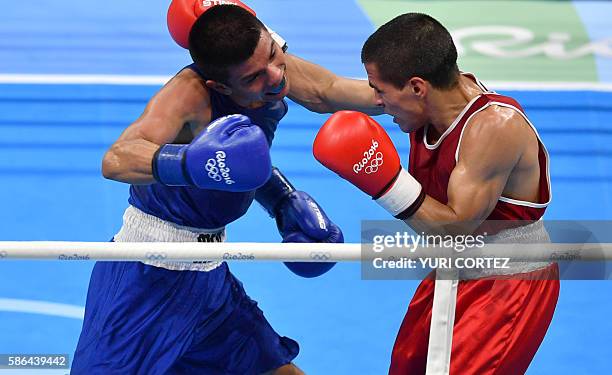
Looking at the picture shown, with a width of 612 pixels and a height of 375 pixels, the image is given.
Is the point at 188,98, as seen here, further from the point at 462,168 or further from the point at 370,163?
the point at 462,168

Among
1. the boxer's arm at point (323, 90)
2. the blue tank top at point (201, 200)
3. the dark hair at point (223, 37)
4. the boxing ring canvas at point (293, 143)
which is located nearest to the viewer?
the dark hair at point (223, 37)

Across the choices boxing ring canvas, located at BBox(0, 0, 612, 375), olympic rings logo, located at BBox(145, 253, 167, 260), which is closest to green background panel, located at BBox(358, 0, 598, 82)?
boxing ring canvas, located at BBox(0, 0, 612, 375)

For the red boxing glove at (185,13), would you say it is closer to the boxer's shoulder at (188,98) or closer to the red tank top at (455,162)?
the boxer's shoulder at (188,98)

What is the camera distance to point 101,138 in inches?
224

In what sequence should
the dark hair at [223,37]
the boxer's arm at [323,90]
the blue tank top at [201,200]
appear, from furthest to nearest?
the boxer's arm at [323,90] < the blue tank top at [201,200] < the dark hair at [223,37]

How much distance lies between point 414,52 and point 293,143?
10.5 feet

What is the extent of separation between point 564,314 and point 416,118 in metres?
1.85

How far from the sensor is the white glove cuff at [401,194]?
101 inches

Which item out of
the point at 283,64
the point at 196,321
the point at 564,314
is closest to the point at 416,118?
the point at 283,64

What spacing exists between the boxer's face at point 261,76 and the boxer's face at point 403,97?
0.96 ft

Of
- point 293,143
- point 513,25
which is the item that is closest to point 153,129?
point 293,143

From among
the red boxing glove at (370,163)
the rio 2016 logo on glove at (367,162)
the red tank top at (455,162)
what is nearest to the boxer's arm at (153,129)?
the red boxing glove at (370,163)

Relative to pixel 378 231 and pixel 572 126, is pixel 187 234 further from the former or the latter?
pixel 572 126

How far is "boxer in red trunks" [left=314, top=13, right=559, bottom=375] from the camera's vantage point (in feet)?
8.30
